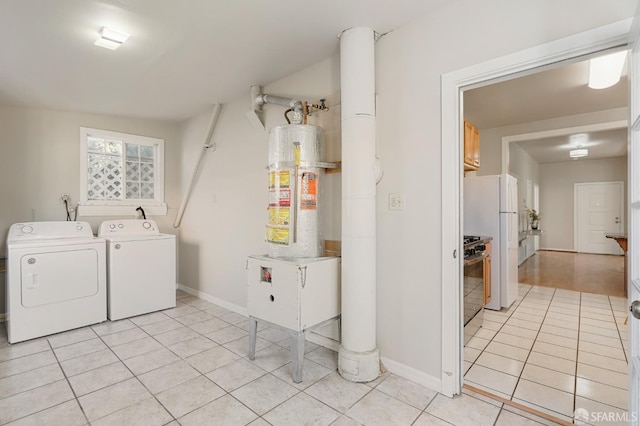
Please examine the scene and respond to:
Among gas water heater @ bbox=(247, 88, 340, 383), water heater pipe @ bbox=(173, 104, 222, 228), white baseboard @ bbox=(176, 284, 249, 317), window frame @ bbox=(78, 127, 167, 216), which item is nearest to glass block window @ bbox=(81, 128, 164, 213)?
window frame @ bbox=(78, 127, 167, 216)

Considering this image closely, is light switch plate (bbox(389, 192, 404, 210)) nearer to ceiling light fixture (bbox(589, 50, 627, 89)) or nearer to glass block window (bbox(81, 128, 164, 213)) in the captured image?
ceiling light fixture (bbox(589, 50, 627, 89))

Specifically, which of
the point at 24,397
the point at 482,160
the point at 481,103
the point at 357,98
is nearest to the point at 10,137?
the point at 24,397

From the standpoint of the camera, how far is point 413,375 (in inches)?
83.8

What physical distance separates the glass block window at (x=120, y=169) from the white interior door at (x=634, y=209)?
15.9ft

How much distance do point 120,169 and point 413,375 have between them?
4.31 metres

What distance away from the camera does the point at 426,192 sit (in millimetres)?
2068

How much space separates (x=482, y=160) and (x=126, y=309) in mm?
5287

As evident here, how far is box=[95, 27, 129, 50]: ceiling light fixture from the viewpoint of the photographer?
2.14 metres

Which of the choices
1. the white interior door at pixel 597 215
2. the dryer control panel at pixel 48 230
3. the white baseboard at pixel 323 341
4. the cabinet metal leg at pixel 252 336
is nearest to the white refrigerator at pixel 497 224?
the white baseboard at pixel 323 341

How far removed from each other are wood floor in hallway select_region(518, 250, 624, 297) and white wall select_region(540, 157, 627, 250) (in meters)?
0.79

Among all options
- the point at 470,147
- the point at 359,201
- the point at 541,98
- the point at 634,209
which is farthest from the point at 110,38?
the point at 541,98

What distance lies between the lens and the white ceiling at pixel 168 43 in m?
1.93

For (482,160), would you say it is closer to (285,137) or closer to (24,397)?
(285,137)

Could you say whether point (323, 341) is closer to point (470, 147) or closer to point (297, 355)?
point (297, 355)
